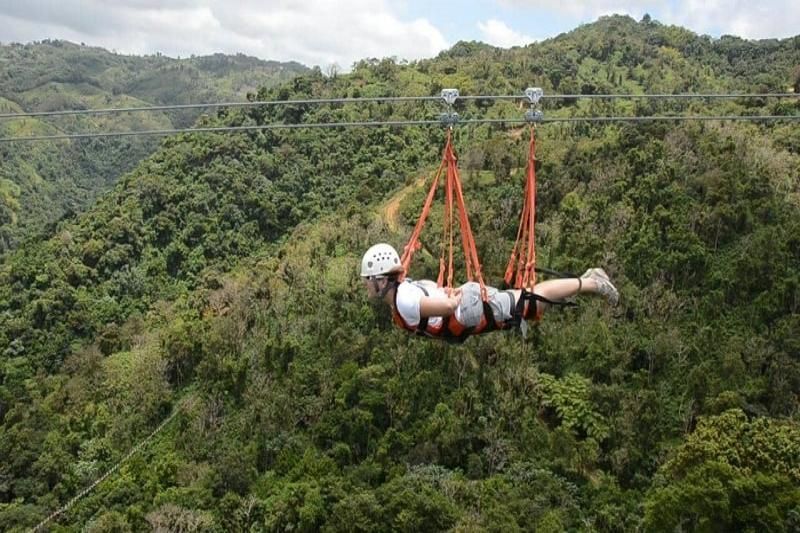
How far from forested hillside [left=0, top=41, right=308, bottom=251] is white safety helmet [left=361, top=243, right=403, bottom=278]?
5138 centimetres

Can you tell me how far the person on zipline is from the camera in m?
4.75

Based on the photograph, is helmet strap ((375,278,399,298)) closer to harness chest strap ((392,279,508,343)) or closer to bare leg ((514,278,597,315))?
harness chest strap ((392,279,508,343))

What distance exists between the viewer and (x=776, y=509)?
48.0 ft

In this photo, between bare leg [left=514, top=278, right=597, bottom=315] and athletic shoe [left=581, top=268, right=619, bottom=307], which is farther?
athletic shoe [left=581, top=268, right=619, bottom=307]

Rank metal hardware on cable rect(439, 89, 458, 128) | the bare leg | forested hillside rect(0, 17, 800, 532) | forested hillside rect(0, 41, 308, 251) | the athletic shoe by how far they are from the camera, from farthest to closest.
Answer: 1. forested hillside rect(0, 41, 308, 251)
2. forested hillside rect(0, 17, 800, 532)
3. metal hardware on cable rect(439, 89, 458, 128)
4. the athletic shoe
5. the bare leg

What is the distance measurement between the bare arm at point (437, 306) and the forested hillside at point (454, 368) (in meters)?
12.4

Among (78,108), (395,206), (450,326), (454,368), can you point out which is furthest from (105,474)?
(78,108)

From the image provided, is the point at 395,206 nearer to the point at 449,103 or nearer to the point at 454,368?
the point at 454,368

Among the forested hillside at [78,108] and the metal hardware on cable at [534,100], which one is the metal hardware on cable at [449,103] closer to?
the metal hardware on cable at [534,100]

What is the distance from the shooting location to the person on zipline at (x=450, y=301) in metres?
4.75

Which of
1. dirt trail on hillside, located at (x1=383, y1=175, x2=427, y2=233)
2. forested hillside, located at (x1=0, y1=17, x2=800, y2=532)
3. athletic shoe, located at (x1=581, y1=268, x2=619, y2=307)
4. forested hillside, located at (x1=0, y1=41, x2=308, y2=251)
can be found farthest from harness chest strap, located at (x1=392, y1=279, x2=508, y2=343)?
forested hillside, located at (x1=0, y1=41, x2=308, y2=251)

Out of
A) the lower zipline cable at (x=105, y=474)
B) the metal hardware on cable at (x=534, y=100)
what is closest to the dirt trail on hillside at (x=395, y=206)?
the lower zipline cable at (x=105, y=474)

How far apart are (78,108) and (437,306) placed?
138092mm

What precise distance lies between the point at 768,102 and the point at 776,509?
84.0ft
